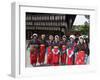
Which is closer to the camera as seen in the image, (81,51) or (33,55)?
(33,55)

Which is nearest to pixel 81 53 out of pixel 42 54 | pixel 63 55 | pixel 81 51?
pixel 81 51

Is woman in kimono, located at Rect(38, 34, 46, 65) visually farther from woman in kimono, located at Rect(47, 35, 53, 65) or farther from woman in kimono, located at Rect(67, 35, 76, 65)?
woman in kimono, located at Rect(67, 35, 76, 65)

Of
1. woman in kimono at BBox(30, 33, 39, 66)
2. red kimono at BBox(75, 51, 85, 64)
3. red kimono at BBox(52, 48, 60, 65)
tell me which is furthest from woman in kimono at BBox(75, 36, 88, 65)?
woman in kimono at BBox(30, 33, 39, 66)

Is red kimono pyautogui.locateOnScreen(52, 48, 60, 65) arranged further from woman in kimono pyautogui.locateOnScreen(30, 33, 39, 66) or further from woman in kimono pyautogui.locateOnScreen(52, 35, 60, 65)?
woman in kimono pyautogui.locateOnScreen(30, 33, 39, 66)

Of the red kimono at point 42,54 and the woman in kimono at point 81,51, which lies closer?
the red kimono at point 42,54

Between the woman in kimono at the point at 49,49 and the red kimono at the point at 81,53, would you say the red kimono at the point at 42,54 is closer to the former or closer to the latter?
the woman in kimono at the point at 49,49

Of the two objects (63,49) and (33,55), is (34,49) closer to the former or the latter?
(33,55)

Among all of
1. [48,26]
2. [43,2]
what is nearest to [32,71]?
[48,26]

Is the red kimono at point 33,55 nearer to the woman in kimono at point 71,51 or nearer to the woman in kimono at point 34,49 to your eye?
the woman in kimono at point 34,49

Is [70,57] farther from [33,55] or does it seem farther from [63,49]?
[33,55]

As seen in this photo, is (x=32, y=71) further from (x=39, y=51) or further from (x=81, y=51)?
(x=81, y=51)

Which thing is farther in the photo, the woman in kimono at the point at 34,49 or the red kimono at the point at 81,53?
the red kimono at the point at 81,53

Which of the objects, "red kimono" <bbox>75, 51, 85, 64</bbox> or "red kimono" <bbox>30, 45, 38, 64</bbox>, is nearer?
"red kimono" <bbox>30, 45, 38, 64</bbox>

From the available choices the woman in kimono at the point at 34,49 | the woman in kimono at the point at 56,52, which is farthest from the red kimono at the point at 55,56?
the woman in kimono at the point at 34,49
